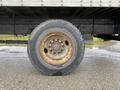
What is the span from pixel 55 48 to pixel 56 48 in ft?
0.06

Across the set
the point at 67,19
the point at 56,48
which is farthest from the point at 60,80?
the point at 67,19

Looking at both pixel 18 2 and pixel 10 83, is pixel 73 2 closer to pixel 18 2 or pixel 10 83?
pixel 18 2

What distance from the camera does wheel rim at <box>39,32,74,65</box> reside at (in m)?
6.23

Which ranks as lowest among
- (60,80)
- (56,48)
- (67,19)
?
(60,80)

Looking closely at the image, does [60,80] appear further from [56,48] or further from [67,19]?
[67,19]

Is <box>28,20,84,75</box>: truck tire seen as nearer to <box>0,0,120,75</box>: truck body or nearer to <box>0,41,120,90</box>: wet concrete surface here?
<box>0,41,120,90</box>: wet concrete surface

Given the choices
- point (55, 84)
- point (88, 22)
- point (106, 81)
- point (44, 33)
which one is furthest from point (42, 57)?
point (88, 22)

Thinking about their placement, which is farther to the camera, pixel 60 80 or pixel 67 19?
pixel 67 19

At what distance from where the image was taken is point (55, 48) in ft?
20.7

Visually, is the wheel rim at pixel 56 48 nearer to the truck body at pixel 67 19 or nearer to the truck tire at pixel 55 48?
the truck tire at pixel 55 48

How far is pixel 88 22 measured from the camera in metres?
7.72

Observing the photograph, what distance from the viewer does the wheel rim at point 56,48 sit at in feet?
20.4

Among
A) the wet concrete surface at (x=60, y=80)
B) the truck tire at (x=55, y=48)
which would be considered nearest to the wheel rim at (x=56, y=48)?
the truck tire at (x=55, y=48)

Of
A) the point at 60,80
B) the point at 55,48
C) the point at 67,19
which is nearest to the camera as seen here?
the point at 60,80
